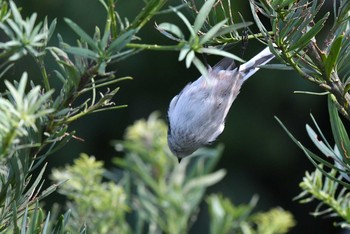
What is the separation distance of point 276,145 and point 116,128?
3.06 ft

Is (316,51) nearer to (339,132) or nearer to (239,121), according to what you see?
(339,132)

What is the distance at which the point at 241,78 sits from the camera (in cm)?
165

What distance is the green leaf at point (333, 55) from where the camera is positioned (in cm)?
79

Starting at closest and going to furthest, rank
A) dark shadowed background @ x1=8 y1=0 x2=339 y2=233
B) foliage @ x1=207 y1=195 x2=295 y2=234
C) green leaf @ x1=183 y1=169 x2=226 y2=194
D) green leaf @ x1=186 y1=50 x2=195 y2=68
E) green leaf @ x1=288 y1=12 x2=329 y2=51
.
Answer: green leaf @ x1=186 y1=50 x2=195 y2=68, green leaf @ x1=288 y1=12 x2=329 y2=51, foliage @ x1=207 y1=195 x2=295 y2=234, green leaf @ x1=183 y1=169 x2=226 y2=194, dark shadowed background @ x1=8 y1=0 x2=339 y2=233

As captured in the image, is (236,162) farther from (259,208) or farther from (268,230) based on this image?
(268,230)

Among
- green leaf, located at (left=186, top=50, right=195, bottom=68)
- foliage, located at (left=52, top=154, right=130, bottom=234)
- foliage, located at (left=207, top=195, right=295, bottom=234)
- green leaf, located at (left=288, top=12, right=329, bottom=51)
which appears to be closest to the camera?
green leaf, located at (left=186, top=50, right=195, bottom=68)

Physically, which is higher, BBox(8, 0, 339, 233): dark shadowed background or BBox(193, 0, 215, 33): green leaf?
BBox(193, 0, 215, 33): green leaf

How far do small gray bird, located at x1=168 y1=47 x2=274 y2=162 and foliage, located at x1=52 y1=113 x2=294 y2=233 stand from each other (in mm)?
37

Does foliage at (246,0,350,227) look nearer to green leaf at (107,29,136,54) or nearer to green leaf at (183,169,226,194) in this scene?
green leaf at (107,29,136,54)

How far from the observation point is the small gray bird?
158 centimetres

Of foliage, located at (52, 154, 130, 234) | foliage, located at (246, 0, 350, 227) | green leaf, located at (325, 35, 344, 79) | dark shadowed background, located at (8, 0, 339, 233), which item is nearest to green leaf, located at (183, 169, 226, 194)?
foliage, located at (52, 154, 130, 234)

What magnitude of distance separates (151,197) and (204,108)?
0.23 m

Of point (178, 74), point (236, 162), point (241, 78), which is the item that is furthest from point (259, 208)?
point (241, 78)

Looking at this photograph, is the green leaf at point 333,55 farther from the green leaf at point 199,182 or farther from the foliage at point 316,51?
the green leaf at point 199,182
